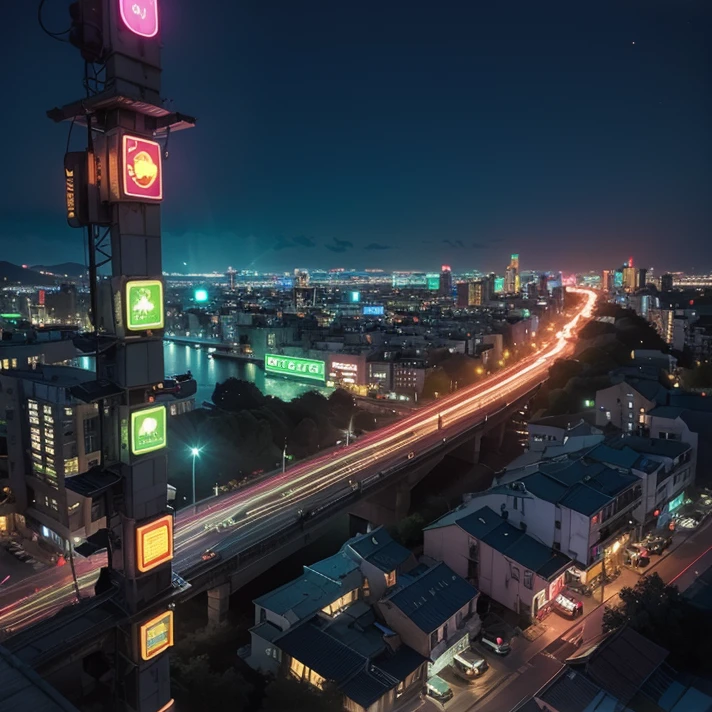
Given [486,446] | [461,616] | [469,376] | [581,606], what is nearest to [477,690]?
[461,616]

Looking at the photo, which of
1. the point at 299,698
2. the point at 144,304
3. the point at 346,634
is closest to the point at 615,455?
the point at 346,634

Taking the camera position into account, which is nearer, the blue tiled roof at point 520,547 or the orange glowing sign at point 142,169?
the orange glowing sign at point 142,169

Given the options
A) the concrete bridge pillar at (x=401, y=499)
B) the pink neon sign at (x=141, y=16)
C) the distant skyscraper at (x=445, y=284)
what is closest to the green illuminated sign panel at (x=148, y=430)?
the pink neon sign at (x=141, y=16)

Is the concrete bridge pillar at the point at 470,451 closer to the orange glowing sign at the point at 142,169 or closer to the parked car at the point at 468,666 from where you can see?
the parked car at the point at 468,666

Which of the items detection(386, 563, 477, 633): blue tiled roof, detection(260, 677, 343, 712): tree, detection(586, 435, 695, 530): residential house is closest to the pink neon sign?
detection(260, 677, 343, 712): tree

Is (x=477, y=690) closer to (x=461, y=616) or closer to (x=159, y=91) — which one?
(x=461, y=616)

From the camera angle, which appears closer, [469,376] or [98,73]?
[98,73]
